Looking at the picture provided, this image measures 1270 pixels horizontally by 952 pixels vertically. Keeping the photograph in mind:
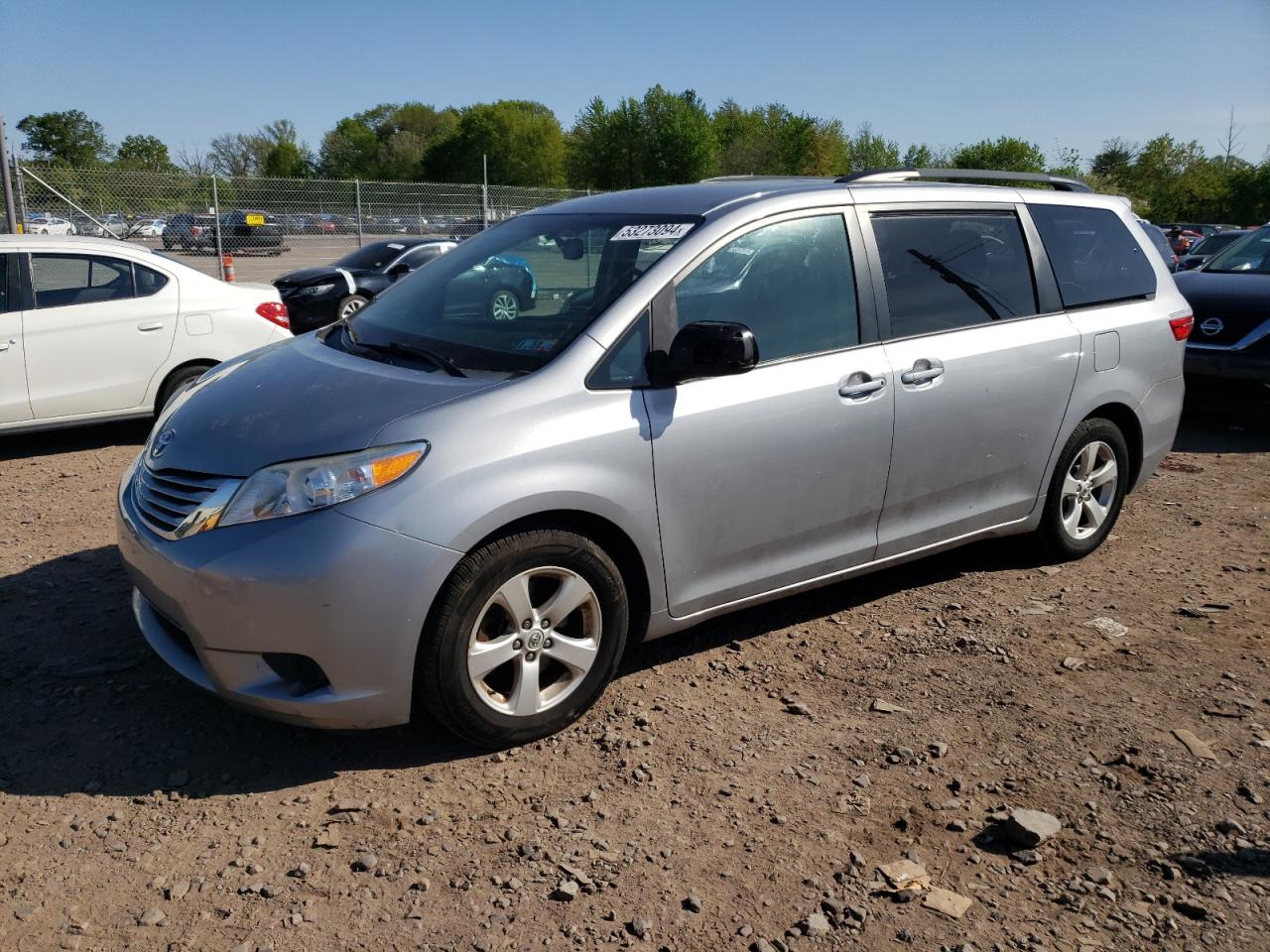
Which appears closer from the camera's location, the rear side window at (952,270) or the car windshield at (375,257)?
the rear side window at (952,270)

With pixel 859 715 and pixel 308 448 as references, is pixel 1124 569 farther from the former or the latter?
pixel 308 448

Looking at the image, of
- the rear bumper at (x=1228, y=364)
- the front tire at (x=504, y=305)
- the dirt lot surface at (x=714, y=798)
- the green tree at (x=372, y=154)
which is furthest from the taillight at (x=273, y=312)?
the green tree at (x=372, y=154)

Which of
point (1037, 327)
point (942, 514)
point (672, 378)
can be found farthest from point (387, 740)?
point (1037, 327)

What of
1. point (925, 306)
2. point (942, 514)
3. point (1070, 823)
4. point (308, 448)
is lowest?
point (1070, 823)

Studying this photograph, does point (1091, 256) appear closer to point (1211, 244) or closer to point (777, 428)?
point (777, 428)

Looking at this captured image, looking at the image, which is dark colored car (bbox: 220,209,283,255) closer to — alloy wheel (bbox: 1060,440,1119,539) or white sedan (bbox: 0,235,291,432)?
white sedan (bbox: 0,235,291,432)

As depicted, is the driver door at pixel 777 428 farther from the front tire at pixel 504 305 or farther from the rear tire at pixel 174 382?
the rear tire at pixel 174 382

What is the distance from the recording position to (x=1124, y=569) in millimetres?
5387

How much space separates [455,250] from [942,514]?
2.41m

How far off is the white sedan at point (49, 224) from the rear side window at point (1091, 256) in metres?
16.1

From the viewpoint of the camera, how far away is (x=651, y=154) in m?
66.4

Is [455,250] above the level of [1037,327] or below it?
above

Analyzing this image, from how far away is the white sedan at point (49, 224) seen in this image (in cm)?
1673

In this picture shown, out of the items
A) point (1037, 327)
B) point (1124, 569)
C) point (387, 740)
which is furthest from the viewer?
point (1124, 569)
